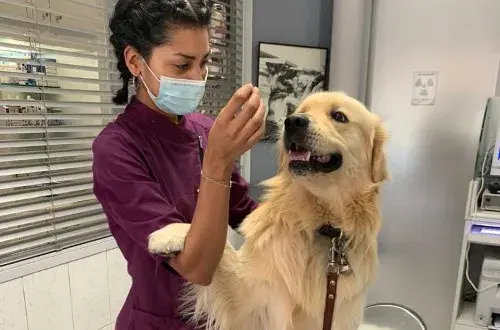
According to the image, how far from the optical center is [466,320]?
2195 millimetres

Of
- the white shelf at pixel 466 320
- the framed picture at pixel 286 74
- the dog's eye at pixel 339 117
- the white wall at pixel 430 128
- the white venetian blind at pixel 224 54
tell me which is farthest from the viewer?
the framed picture at pixel 286 74

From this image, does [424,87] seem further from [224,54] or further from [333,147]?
[333,147]

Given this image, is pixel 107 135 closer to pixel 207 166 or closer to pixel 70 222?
pixel 207 166

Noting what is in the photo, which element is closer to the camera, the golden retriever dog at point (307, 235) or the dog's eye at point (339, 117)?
the golden retriever dog at point (307, 235)

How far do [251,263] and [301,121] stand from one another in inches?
16.0

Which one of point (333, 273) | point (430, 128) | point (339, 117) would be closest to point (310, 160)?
point (339, 117)

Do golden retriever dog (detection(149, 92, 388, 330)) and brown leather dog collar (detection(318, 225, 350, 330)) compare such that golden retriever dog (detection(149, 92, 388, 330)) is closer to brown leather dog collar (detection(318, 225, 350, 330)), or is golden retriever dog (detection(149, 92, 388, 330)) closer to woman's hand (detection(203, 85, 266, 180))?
brown leather dog collar (detection(318, 225, 350, 330))

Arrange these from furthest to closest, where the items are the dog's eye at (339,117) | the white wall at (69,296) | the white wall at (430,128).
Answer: the white wall at (430,128)
the white wall at (69,296)
the dog's eye at (339,117)

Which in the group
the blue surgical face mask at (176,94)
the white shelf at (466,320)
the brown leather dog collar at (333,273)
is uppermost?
the blue surgical face mask at (176,94)

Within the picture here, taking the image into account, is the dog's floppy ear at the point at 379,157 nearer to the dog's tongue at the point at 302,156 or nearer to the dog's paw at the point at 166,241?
the dog's tongue at the point at 302,156

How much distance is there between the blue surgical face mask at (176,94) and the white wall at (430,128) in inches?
67.3

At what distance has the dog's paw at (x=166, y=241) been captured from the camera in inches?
32.7

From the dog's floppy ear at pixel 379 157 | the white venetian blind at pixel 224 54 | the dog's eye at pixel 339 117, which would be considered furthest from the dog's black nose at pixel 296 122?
the white venetian blind at pixel 224 54

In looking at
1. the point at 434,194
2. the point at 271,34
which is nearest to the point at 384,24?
the point at 271,34
